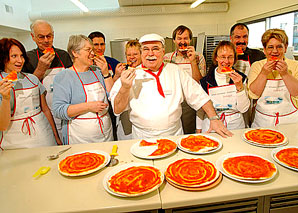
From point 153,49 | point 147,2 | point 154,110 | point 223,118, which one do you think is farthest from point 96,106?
point 147,2

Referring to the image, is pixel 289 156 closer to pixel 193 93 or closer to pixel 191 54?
pixel 193 93

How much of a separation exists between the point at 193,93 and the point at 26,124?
66.1 inches

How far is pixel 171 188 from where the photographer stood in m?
1.17

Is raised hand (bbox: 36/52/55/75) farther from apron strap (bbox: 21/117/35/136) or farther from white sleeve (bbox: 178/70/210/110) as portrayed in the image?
white sleeve (bbox: 178/70/210/110)

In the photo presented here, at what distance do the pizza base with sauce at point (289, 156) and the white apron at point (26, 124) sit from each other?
6.93ft

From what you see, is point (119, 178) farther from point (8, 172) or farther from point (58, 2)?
point (58, 2)

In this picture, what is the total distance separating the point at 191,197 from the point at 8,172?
4.01ft

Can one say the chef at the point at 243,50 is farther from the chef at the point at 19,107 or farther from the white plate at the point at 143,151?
the chef at the point at 19,107

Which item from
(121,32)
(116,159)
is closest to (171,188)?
(116,159)

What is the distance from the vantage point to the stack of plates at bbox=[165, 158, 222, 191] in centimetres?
114

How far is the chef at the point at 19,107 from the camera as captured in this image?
76.5 inches

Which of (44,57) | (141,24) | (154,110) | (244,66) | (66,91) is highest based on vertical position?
(141,24)

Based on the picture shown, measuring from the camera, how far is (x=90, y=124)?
2.12 m

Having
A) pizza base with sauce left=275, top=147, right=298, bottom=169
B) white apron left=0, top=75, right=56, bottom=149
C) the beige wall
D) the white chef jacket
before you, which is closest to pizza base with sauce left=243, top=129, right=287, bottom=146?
pizza base with sauce left=275, top=147, right=298, bottom=169
